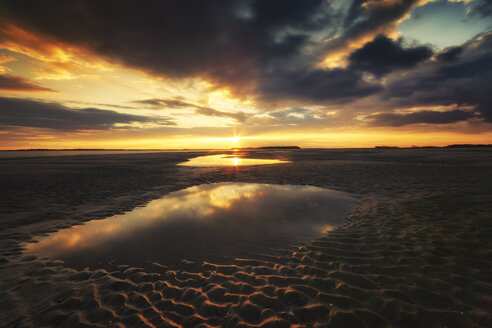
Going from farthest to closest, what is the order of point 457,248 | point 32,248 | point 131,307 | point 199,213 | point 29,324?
point 199,213 → point 32,248 → point 457,248 → point 131,307 → point 29,324

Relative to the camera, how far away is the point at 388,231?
7.79 m

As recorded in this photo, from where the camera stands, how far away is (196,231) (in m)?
8.59

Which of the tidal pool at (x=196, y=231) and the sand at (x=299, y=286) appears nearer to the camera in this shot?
the sand at (x=299, y=286)

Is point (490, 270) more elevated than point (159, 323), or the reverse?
point (490, 270)

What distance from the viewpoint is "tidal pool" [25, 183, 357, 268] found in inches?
264

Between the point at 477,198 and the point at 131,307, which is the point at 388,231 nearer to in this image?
the point at 477,198

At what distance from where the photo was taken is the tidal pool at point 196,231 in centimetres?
670

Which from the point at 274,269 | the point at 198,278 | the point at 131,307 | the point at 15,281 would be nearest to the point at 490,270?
the point at 274,269

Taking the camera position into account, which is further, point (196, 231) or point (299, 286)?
point (196, 231)

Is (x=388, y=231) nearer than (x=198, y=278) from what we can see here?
No

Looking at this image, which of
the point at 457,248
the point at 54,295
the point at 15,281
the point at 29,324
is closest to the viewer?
the point at 29,324

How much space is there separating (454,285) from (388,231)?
11.1 feet

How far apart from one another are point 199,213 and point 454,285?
9.90m

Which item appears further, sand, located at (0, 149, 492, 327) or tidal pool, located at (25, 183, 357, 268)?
tidal pool, located at (25, 183, 357, 268)
